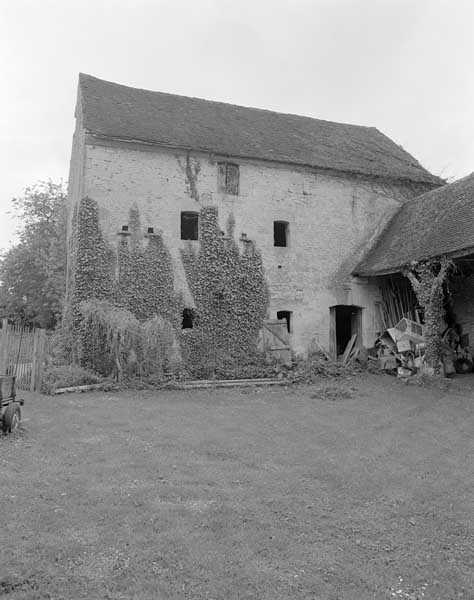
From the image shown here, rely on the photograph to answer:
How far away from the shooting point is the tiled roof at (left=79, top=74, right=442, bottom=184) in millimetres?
17484

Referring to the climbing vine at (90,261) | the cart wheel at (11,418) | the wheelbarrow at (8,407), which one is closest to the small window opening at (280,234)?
the climbing vine at (90,261)

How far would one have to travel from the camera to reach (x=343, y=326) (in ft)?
67.8

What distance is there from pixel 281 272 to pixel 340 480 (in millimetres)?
12200

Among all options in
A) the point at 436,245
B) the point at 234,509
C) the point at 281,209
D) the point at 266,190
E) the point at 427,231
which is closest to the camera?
the point at 234,509

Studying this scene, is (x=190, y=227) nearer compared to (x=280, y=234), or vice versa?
(x=190, y=227)

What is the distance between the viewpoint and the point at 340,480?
21.8ft

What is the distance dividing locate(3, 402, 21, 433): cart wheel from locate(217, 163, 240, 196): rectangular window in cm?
1118

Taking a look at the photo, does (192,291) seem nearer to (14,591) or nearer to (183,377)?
(183,377)

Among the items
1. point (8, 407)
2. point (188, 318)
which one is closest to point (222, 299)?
point (188, 318)

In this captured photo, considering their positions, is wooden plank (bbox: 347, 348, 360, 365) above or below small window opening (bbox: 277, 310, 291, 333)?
below

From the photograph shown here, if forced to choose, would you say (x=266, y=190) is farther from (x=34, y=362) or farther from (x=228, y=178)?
(x=34, y=362)

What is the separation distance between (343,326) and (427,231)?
5.46 m

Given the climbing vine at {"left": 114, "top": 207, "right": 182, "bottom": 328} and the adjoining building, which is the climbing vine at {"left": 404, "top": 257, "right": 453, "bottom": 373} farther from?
the climbing vine at {"left": 114, "top": 207, "right": 182, "bottom": 328}

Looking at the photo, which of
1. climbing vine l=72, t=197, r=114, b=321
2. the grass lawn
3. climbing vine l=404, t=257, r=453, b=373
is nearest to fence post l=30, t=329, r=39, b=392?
the grass lawn
